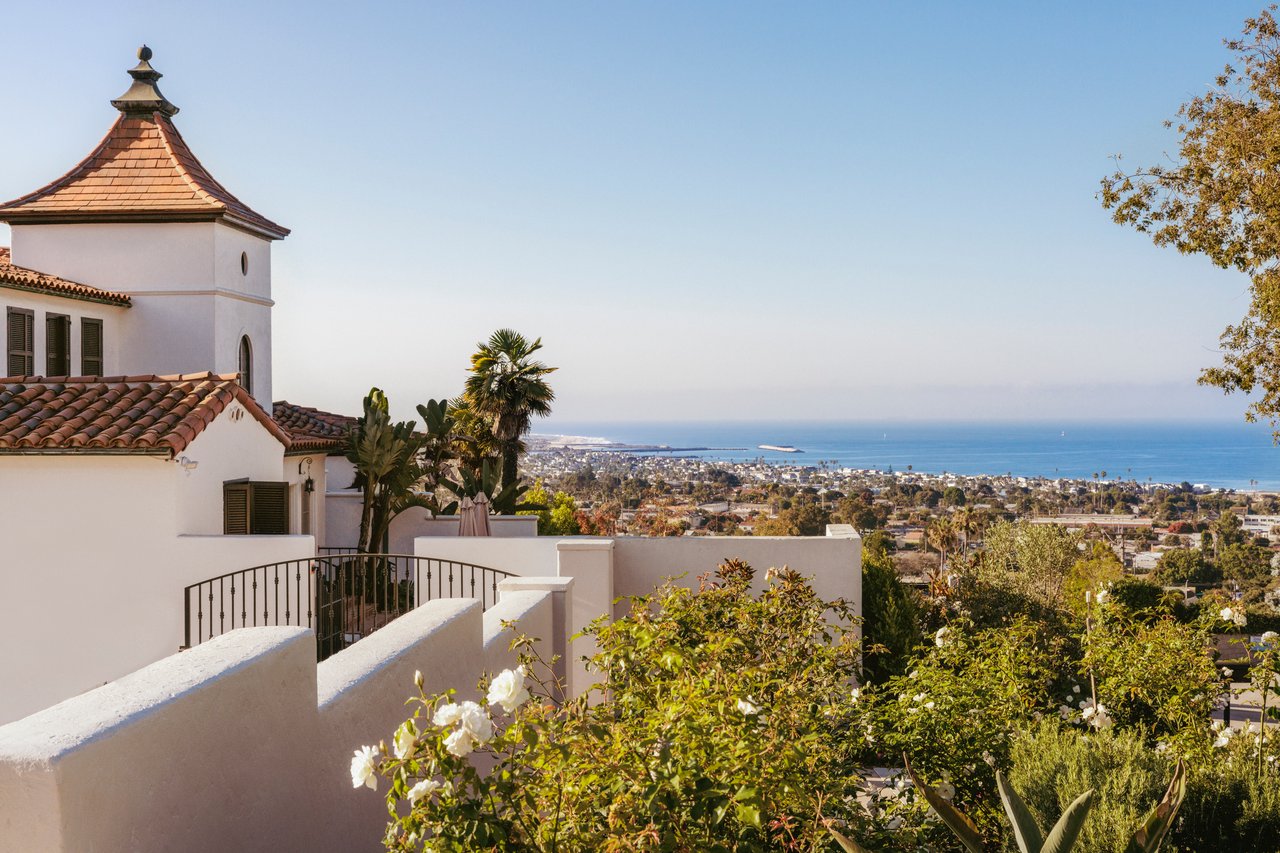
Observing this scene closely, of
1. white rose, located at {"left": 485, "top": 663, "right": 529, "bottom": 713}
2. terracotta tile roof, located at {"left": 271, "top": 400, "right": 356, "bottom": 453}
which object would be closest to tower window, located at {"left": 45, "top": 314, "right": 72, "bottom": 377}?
terracotta tile roof, located at {"left": 271, "top": 400, "right": 356, "bottom": 453}

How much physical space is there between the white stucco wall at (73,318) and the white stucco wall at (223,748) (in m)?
14.9

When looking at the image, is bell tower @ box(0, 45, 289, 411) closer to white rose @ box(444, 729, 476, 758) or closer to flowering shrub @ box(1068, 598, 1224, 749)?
flowering shrub @ box(1068, 598, 1224, 749)

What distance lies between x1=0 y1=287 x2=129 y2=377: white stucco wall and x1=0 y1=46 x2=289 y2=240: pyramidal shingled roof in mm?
1792

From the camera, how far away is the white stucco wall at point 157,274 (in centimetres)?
1944

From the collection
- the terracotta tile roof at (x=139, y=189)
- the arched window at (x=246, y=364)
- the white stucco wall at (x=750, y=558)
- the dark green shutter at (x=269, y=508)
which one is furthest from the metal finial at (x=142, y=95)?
the white stucco wall at (x=750, y=558)

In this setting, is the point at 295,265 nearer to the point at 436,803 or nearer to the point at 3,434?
the point at 3,434

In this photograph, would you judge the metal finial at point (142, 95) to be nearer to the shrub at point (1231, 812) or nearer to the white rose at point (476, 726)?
the white rose at point (476, 726)

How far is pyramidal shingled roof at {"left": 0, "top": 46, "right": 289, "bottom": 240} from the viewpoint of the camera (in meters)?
19.4

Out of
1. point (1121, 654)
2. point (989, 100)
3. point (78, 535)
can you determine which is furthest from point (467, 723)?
point (989, 100)

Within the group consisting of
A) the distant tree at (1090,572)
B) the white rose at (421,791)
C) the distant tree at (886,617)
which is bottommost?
the distant tree at (1090,572)

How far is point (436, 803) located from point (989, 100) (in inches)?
922

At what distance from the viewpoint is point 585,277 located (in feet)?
135

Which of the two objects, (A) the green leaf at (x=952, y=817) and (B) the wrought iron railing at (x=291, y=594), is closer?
(A) the green leaf at (x=952, y=817)

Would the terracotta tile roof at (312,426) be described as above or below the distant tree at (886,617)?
above
